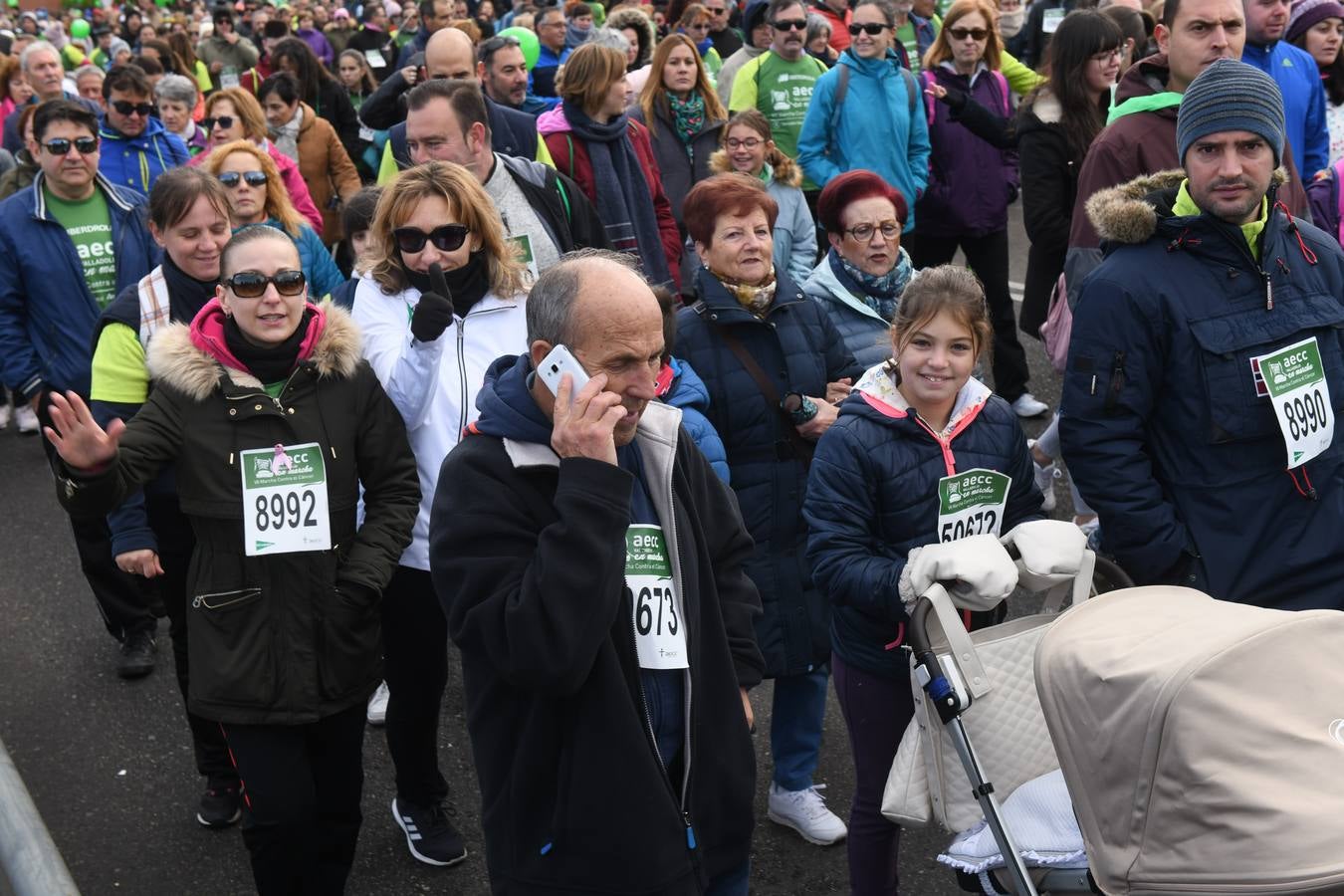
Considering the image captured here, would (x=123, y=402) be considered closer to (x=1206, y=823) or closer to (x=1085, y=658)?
(x=1085, y=658)

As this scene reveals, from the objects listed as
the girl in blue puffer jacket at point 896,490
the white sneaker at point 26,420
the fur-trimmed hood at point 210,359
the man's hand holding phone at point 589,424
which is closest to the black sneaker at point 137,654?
the fur-trimmed hood at point 210,359

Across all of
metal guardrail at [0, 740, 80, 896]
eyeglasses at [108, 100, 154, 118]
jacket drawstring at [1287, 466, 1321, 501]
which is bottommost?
metal guardrail at [0, 740, 80, 896]

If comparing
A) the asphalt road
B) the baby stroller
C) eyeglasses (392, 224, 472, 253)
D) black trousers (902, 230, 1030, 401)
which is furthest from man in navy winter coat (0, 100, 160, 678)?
black trousers (902, 230, 1030, 401)

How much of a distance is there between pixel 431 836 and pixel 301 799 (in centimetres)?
86

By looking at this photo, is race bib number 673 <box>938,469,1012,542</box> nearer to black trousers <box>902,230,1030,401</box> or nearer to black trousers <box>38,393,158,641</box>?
black trousers <box>38,393,158,641</box>

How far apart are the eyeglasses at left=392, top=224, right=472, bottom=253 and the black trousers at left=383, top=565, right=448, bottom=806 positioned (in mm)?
953

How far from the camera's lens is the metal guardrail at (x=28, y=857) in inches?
86.1

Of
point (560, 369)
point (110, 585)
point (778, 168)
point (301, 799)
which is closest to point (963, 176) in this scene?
point (778, 168)

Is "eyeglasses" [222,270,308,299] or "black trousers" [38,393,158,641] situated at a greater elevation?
"eyeglasses" [222,270,308,299]

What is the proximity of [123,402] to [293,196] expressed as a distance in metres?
3.42

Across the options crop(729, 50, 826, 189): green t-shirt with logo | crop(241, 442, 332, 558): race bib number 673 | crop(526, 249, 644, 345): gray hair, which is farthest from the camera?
crop(729, 50, 826, 189): green t-shirt with logo

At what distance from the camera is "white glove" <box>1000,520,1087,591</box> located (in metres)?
3.15

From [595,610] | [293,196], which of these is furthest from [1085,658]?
[293,196]

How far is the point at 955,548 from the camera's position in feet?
10.1
